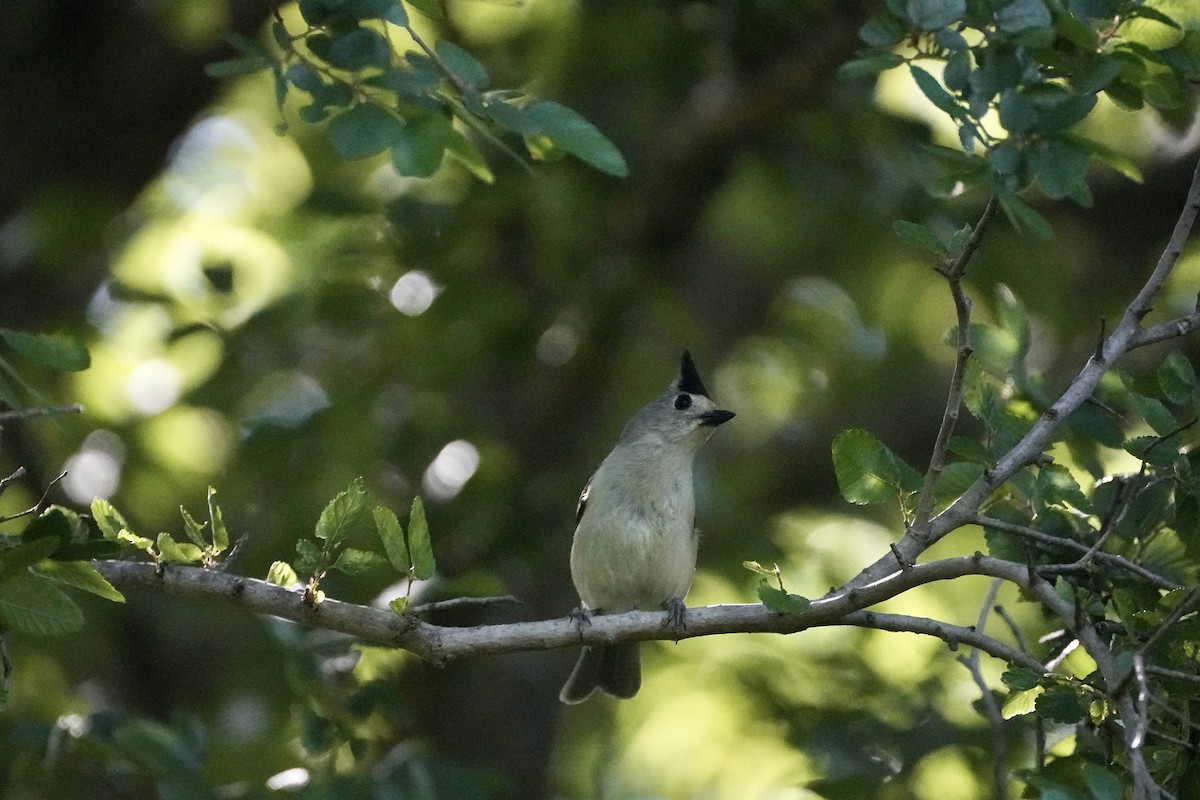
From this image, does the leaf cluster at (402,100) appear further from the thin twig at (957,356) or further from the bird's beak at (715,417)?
the bird's beak at (715,417)

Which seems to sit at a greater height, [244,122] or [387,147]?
[387,147]

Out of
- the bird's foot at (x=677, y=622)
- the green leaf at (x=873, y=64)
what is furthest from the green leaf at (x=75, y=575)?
the green leaf at (x=873, y=64)

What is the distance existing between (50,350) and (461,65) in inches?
47.2

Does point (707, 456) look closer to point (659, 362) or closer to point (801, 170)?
point (659, 362)

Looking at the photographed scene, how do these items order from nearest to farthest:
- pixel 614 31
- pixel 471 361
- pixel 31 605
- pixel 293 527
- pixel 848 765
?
1. pixel 31 605
2. pixel 848 765
3. pixel 293 527
4. pixel 471 361
5. pixel 614 31

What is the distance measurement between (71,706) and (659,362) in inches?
137

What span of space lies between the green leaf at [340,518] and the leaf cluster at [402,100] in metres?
0.81

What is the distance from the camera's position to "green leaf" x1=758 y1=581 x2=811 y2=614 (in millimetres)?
2943

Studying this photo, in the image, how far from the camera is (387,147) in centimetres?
331

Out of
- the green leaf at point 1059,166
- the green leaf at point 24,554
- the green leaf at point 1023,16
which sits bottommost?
the green leaf at point 24,554

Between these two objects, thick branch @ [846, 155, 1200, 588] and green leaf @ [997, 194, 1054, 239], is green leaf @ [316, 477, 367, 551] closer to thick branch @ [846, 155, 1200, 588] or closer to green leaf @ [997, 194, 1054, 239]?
thick branch @ [846, 155, 1200, 588]

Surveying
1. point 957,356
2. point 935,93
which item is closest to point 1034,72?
point 935,93

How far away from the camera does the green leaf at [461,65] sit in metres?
3.35

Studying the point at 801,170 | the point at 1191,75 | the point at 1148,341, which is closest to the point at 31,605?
the point at 1148,341
